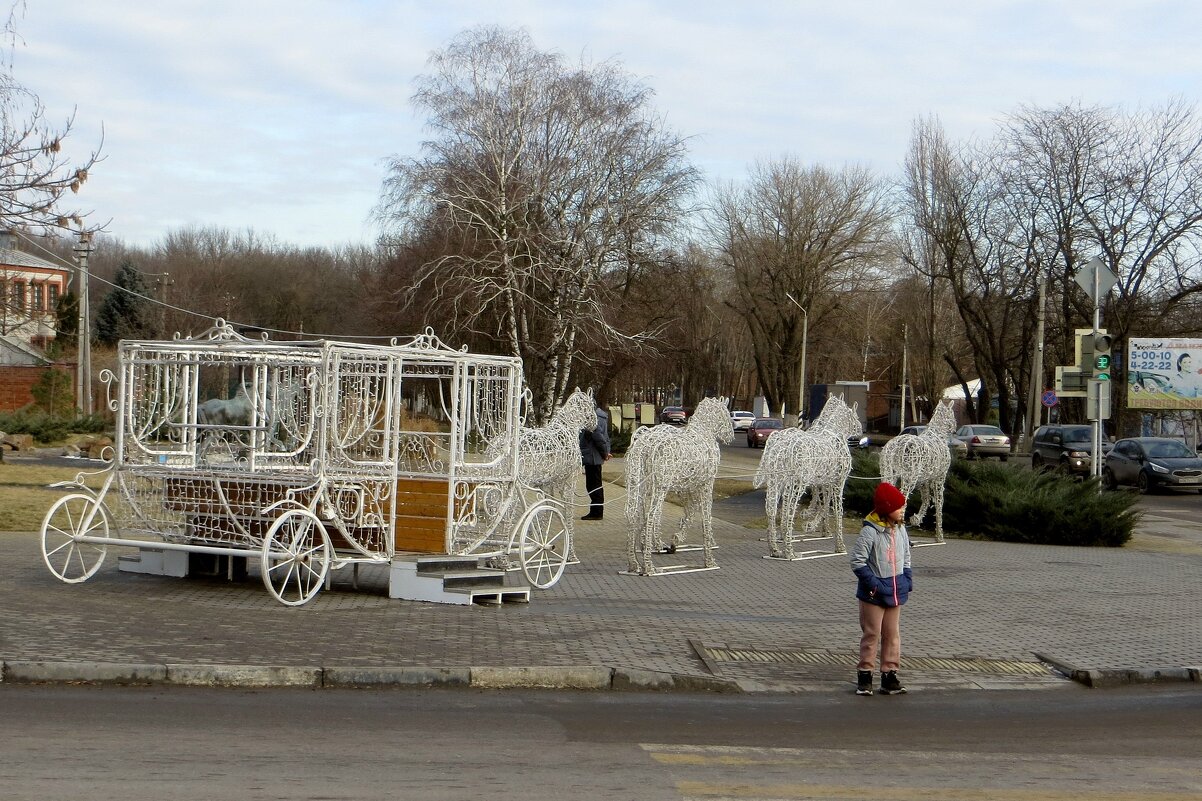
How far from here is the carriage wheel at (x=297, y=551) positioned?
1131 centimetres

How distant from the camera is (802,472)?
16.7 m

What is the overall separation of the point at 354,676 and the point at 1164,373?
43389 millimetres

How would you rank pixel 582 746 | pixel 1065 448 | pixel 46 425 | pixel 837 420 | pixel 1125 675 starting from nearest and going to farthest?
pixel 582 746 < pixel 1125 675 < pixel 837 420 < pixel 1065 448 < pixel 46 425

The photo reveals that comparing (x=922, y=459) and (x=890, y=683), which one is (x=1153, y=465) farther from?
(x=890, y=683)

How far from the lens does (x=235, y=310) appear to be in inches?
3125

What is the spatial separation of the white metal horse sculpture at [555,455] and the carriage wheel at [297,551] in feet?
12.4

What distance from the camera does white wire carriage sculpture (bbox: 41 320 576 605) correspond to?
39.2 ft

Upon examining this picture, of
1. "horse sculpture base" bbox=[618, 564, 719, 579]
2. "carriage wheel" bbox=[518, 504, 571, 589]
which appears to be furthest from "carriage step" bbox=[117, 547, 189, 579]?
"horse sculpture base" bbox=[618, 564, 719, 579]

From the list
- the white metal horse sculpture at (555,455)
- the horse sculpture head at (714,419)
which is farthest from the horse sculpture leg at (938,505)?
the white metal horse sculpture at (555,455)

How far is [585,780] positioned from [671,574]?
9.10 m

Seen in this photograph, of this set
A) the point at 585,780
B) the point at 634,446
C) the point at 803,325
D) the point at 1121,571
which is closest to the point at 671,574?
the point at 634,446

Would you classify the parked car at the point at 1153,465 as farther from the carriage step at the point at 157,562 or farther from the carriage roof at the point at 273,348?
the carriage step at the point at 157,562

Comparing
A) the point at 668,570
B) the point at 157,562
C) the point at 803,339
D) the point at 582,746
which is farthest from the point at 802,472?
the point at 803,339

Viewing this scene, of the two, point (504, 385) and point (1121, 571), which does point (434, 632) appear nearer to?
point (504, 385)
